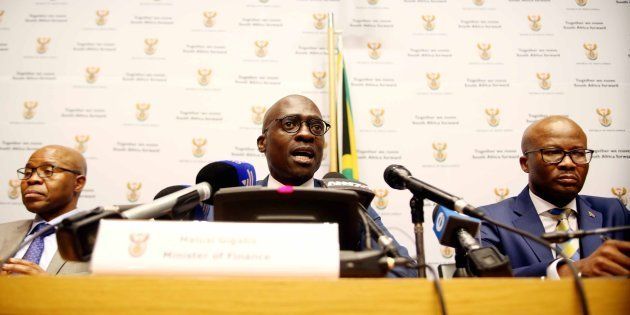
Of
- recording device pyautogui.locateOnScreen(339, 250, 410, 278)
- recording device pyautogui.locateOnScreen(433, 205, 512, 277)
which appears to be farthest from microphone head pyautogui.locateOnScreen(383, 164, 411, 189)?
recording device pyautogui.locateOnScreen(339, 250, 410, 278)

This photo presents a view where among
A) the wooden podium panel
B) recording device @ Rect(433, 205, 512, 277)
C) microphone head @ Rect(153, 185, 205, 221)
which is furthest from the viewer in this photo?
microphone head @ Rect(153, 185, 205, 221)

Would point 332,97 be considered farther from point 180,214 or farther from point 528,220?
point 180,214

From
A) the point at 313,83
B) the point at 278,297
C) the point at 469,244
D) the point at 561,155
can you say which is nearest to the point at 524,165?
the point at 561,155

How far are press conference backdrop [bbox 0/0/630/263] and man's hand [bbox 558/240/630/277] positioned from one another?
1434mm

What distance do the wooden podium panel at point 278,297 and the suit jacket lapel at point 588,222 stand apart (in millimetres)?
1374

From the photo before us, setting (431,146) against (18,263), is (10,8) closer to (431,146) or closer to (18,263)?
(18,263)

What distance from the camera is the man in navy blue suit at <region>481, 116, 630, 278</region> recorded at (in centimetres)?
191

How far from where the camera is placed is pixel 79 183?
2572mm

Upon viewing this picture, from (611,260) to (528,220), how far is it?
875mm

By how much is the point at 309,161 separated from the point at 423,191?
0.94 m

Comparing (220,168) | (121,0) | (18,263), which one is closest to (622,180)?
(220,168)

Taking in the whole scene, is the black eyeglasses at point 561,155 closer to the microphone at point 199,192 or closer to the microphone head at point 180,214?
the microphone at point 199,192

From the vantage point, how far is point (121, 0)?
120 inches

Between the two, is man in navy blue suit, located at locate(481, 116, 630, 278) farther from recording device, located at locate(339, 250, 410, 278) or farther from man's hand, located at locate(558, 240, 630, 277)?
recording device, located at locate(339, 250, 410, 278)
